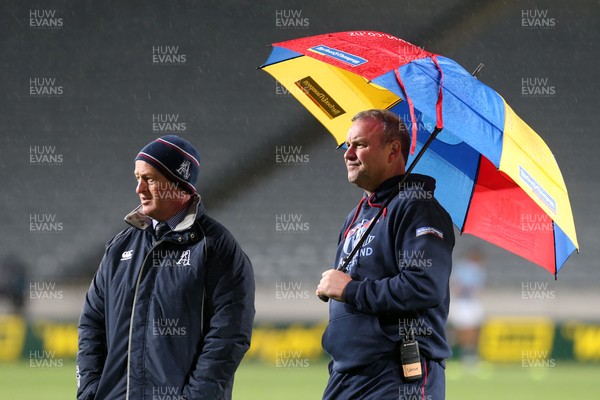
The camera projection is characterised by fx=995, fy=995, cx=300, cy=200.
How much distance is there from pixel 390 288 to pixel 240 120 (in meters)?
11.3

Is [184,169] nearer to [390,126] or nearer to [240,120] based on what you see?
[390,126]

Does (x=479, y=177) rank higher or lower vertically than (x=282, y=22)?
lower

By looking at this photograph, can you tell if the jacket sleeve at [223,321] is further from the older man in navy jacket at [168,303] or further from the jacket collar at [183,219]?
the jacket collar at [183,219]

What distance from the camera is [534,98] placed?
47.8 feet

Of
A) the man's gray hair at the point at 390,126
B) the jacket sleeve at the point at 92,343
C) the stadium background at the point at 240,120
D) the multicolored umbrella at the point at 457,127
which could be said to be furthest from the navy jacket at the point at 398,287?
the stadium background at the point at 240,120

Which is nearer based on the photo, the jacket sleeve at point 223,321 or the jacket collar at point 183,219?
the jacket sleeve at point 223,321

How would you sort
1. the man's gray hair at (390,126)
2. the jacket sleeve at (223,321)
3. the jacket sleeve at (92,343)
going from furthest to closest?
the man's gray hair at (390,126) → the jacket sleeve at (92,343) → the jacket sleeve at (223,321)

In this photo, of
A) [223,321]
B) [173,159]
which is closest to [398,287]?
[223,321]

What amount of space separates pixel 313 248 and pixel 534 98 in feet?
13.1

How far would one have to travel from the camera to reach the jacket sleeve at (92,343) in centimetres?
316

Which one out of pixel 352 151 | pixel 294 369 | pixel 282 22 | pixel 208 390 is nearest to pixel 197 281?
pixel 208 390

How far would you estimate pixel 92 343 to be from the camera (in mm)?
3219

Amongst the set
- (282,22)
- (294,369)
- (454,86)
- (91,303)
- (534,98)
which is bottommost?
(294,369)

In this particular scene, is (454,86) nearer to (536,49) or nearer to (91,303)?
(91,303)
